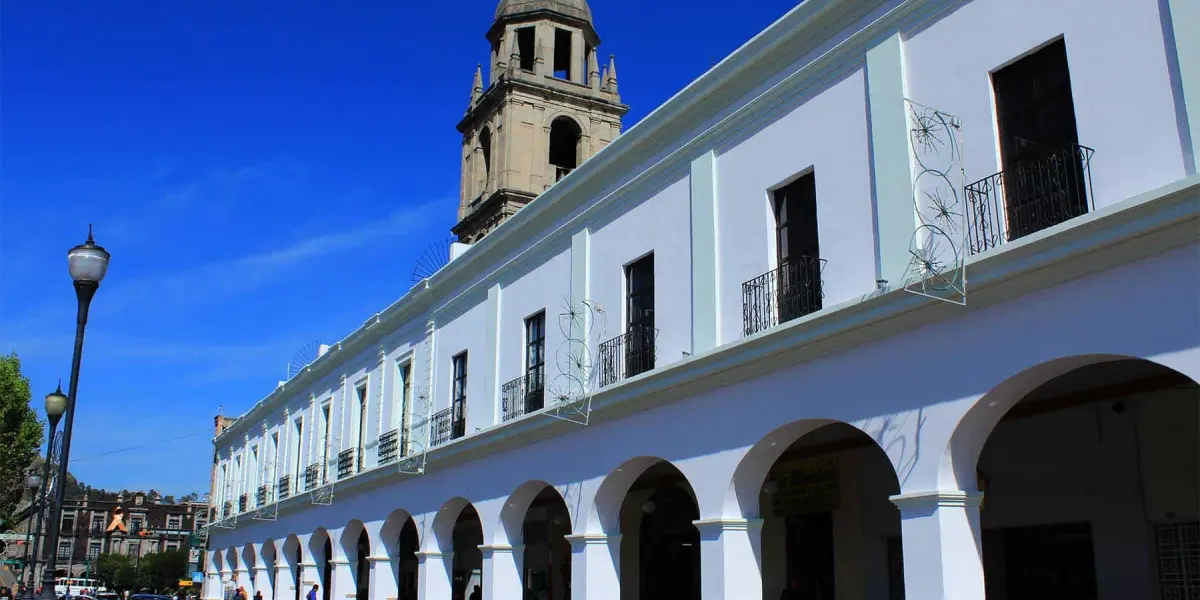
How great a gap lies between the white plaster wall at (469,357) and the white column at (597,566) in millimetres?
3837

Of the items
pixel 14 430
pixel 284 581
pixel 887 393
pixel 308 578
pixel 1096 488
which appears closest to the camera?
pixel 887 393

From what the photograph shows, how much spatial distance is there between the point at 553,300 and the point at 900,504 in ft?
25.3

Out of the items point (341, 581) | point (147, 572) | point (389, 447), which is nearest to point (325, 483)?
point (341, 581)

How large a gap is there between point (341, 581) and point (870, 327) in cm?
1524

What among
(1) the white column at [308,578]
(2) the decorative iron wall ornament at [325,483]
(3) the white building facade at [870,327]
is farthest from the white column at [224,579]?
(3) the white building facade at [870,327]

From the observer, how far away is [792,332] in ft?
34.5

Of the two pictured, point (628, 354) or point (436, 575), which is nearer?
point (628, 354)

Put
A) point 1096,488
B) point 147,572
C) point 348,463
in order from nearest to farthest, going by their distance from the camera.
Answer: point 1096,488 → point 348,463 → point 147,572

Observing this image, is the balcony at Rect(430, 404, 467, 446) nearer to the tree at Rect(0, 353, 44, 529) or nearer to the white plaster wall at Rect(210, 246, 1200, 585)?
the white plaster wall at Rect(210, 246, 1200, 585)

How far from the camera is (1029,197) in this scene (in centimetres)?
867

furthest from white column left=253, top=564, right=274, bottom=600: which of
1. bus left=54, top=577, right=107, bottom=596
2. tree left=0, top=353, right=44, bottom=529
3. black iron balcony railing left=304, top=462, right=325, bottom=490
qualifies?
tree left=0, top=353, right=44, bottom=529

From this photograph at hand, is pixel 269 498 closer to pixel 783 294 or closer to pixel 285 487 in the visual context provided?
pixel 285 487

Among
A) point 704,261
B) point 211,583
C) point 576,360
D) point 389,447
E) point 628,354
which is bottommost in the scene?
point 211,583

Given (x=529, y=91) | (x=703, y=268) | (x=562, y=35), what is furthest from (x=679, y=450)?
(x=562, y=35)
